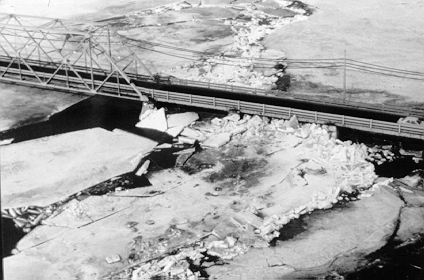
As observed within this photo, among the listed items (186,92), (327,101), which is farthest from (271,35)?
(327,101)

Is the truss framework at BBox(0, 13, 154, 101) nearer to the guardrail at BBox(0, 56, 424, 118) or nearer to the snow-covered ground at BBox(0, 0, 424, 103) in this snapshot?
the guardrail at BBox(0, 56, 424, 118)

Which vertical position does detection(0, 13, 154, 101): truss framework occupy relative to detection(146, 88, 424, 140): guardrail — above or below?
above

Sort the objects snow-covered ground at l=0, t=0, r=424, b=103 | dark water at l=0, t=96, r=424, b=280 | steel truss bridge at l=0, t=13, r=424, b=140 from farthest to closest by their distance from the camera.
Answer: snow-covered ground at l=0, t=0, r=424, b=103 < steel truss bridge at l=0, t=13, r=424, b=140 < dark water at l=0, t=96, r=424, b=280

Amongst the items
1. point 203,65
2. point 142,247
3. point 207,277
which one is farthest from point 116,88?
point 207,277

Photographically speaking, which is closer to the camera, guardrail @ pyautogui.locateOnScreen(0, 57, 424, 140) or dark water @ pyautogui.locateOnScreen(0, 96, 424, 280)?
dark water @ pyautogui.locateOnScreen(0, 96, 424, 280)

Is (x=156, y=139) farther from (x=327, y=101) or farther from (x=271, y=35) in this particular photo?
(x=271, y=35)

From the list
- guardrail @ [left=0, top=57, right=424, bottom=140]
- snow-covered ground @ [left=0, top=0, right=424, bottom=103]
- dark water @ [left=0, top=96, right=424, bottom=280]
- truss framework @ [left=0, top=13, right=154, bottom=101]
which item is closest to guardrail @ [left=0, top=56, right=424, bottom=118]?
truss framework @ [left=0, top=13, right=154, bottom=101]

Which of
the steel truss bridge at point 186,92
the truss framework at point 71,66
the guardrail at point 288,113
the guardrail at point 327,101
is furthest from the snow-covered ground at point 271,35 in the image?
the guardrail at point 288,113

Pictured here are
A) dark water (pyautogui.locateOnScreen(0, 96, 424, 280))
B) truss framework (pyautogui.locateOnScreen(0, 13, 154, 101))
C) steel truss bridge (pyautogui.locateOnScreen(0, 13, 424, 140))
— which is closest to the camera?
dark water (pyautogui.locateOnScreen(0, 96, 424, 280))

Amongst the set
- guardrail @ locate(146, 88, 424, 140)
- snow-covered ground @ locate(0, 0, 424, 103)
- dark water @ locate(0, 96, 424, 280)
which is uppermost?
snow-covered ground @ locate(0, 0, 424, 103)
